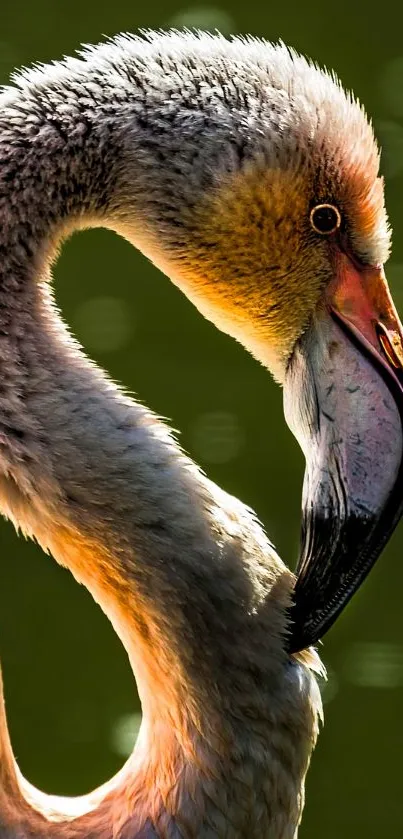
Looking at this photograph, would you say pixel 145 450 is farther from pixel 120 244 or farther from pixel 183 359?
pixel 120 244

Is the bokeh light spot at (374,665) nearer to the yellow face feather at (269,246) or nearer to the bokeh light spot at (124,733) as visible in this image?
the bokeh light spot at (124,733)

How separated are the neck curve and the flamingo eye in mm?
231

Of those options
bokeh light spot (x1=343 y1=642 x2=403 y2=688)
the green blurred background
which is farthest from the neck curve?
bokeh light spot (x1=343 y1=642 x2=403 y2=688)

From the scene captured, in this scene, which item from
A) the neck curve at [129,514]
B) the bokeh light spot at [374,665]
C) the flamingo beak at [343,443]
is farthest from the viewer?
the bokeh light spot at [374,665]

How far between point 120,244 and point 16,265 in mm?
2964

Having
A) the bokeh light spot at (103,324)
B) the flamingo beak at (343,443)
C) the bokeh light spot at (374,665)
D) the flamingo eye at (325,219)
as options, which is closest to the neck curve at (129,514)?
the flamingo beak at (343,443)

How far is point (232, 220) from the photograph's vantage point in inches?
103

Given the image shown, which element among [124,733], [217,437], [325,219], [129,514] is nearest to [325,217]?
[325,219]

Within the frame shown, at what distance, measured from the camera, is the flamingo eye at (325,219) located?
2648 millimetres

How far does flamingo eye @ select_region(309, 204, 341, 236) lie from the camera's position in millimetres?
2648

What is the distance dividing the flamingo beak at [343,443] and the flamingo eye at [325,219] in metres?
0.05

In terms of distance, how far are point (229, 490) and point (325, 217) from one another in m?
1.90

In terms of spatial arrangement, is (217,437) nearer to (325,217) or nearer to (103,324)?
(103,324)

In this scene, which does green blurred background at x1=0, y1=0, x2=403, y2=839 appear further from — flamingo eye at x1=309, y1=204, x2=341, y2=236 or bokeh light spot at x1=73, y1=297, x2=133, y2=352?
flamingo eye at x1=309, y1=204, x2=341, y2=236
